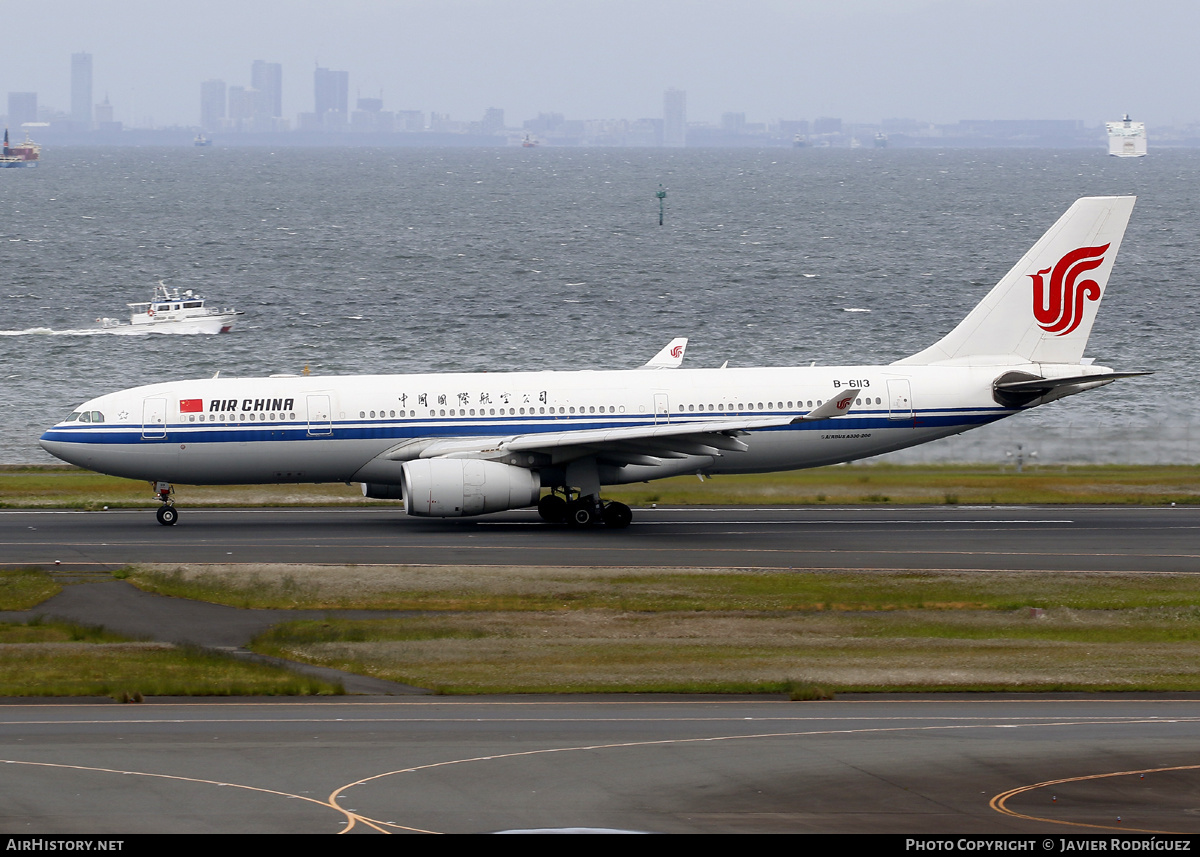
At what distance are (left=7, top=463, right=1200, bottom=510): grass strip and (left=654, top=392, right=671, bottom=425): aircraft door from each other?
18.5 ft

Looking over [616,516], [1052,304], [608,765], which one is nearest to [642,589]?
[616,516]

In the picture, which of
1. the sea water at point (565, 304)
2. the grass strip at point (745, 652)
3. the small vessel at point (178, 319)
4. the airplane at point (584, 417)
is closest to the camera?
the grass strip at point (745, 652)

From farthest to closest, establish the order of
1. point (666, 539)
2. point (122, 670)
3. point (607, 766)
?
point (666, 539) < point (122, 670) < point (607, 766)

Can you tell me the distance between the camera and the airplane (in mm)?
40406

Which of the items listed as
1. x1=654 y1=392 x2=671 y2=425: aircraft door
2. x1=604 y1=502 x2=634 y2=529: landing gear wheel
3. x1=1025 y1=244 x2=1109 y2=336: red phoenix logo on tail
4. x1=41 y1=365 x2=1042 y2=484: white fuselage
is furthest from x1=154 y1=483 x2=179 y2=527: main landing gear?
x1=1025 y1=244 x2=1109 y2=336: red phoenix logo on tail

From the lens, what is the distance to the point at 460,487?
39.0 m

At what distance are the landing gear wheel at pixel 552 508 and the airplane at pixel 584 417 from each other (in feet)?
0.17

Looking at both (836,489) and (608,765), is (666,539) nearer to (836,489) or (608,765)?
(836,489)

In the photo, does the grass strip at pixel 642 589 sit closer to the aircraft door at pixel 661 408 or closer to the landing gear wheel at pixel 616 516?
the landing gear wheel at pixel 616 516

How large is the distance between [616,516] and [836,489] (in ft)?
33.5

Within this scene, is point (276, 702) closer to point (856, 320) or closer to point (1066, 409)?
point (1066, 409)

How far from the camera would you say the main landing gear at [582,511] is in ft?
137

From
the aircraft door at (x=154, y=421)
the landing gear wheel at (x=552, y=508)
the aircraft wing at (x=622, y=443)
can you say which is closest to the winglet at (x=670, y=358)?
the aircraft wing at (x=622, y=443)
